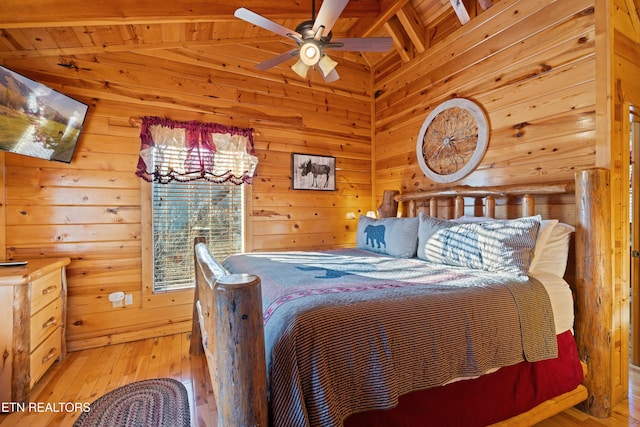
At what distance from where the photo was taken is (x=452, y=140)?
2.90m

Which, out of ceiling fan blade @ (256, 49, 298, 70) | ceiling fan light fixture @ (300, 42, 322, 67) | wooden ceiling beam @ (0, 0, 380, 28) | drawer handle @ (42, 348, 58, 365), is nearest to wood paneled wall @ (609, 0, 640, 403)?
ceiling fan light fixture @ (300, 42, 322, 67)

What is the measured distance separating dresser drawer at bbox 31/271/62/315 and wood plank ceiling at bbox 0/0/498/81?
5.69 ft

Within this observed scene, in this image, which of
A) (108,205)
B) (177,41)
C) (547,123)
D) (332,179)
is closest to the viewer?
(547,123)

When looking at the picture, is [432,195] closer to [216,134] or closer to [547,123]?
[547,123]

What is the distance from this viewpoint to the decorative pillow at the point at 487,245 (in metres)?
1.72

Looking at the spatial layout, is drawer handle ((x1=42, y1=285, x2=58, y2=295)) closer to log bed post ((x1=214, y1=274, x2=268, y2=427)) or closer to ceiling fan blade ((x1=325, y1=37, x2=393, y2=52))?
log bed post ((x1=214, y1=274, x2=268, y2=427))

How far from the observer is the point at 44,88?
2.32 m

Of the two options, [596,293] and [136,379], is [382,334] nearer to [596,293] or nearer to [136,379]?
[596,293]

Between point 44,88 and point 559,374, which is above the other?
point 44,88

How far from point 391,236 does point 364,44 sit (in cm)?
152

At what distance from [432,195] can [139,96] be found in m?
2.93

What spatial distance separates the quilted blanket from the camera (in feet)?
3.21

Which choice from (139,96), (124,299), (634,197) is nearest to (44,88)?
(139,96)

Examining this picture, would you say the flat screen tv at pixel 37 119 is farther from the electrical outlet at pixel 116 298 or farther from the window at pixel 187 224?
the electrical outlet at pixel 116 298
